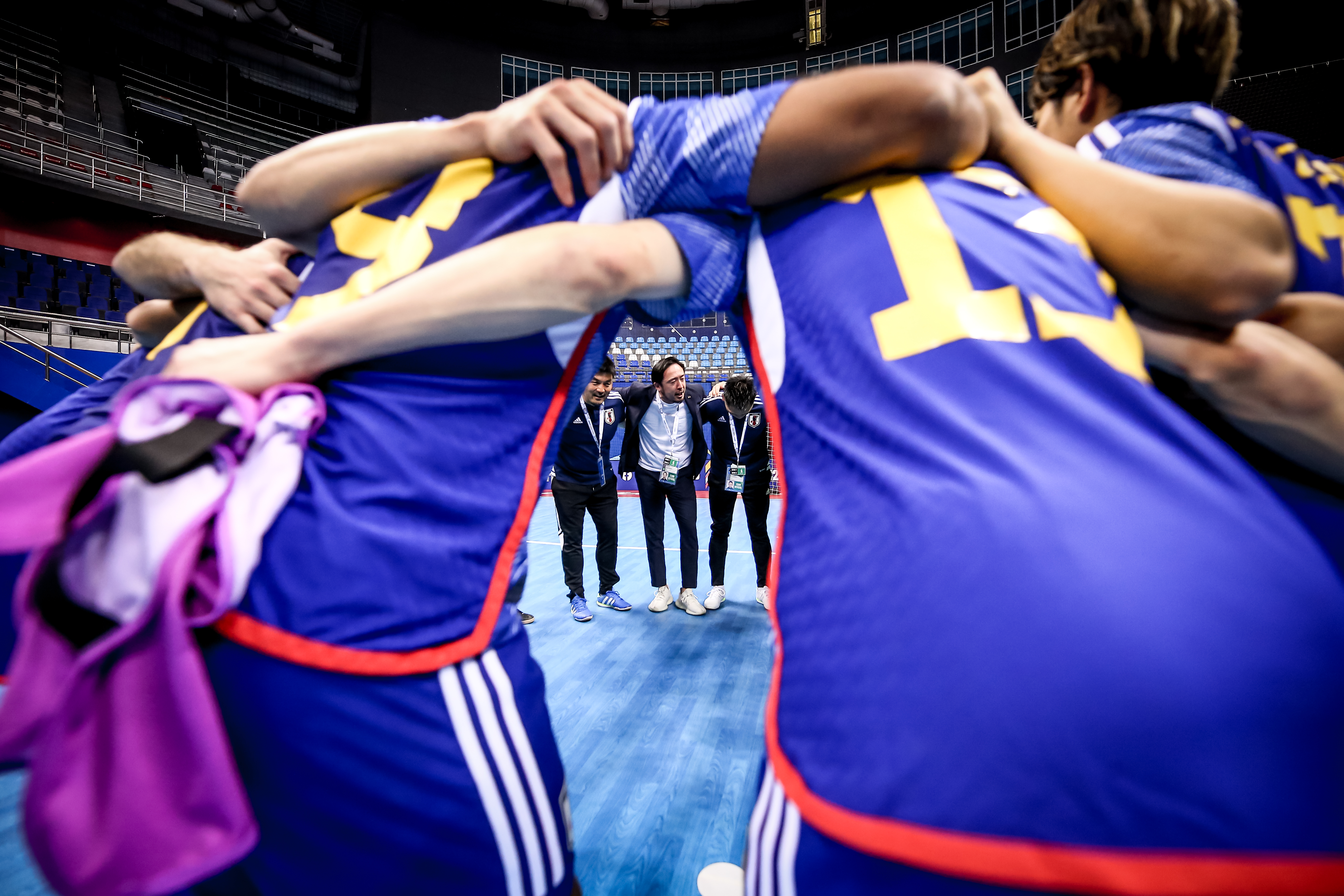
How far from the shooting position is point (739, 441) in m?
4.12

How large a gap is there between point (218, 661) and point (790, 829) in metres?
0.50

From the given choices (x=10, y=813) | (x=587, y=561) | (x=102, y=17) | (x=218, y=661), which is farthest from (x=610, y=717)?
(x=102, y=17)

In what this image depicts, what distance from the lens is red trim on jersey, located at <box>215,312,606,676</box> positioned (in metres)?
0.48

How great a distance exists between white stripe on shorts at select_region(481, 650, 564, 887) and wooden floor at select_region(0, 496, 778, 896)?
22 centimetres

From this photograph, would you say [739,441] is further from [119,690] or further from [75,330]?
[75,330]

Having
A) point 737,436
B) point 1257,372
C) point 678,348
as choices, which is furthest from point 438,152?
point 678,348

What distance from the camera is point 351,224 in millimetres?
723

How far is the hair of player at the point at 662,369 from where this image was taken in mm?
4168

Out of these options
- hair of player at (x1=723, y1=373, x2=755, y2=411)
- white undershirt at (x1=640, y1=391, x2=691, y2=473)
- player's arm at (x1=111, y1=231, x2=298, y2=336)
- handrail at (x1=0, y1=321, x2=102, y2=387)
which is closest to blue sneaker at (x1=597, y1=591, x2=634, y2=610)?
white undershirt at (x1=640, y1=391, x2=691, y2=473)

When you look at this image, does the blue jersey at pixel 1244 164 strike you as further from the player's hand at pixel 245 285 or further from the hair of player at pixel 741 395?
the hair of player at pixel 741 395

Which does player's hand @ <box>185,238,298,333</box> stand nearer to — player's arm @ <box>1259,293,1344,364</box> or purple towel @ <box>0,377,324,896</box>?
purple towel @ <box>0,377,324,896</box>

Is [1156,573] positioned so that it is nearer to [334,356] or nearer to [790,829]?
[790,829]

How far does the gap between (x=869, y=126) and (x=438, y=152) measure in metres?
0.54

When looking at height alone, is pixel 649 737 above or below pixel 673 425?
below
